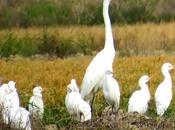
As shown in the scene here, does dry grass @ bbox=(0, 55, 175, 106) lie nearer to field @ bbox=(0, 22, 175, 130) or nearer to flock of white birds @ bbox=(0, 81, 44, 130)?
field @ bbox=(0, 22, 175, 130)

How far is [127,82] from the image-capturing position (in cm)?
1600

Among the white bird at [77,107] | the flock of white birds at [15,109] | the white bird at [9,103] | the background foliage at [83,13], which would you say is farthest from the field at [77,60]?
the background foliage at [83,13]

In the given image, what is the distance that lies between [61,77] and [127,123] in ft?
24.9

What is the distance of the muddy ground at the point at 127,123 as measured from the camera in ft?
30.8

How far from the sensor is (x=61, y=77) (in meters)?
17.0

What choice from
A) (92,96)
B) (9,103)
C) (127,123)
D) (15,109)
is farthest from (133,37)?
(127,123)

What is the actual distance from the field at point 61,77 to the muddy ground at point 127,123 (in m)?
1.42

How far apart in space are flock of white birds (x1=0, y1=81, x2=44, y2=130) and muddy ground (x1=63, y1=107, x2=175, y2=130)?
0.60 metres

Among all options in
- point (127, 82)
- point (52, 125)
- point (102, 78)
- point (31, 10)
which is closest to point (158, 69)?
point (127, 82)

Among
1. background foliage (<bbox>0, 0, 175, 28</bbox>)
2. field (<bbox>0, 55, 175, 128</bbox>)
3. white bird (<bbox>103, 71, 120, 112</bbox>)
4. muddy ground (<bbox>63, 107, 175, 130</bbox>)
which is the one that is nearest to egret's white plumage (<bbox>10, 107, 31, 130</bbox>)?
muddy ground (<bbox>63, 107, 175, 130</bbox>)

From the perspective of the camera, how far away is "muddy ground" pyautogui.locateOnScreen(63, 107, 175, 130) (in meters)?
9.38

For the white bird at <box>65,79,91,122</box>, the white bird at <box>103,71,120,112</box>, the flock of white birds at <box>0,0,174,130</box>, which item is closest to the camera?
the flock of white birds at <box>0,0,174,130</box>

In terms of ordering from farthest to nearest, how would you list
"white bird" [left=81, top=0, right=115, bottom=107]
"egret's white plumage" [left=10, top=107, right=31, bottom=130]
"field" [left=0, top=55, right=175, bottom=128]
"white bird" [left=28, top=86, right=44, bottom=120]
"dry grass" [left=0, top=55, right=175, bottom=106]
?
"dry grass" [left=0, top=55, right=175, bottom=106] < "field" [left=0, top=55, right=175, bottom=128] < "white bird" [left=81, top=0, right=115, bottom=107] < "white bird" [left=28, top=86, right=44, bottom=120] < "egret's white plumage" [left=10, top=107, right=31, bottom=130]

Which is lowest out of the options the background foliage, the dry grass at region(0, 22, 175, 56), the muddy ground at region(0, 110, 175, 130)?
the muddy ground at region(0, 110, 175, 130)
